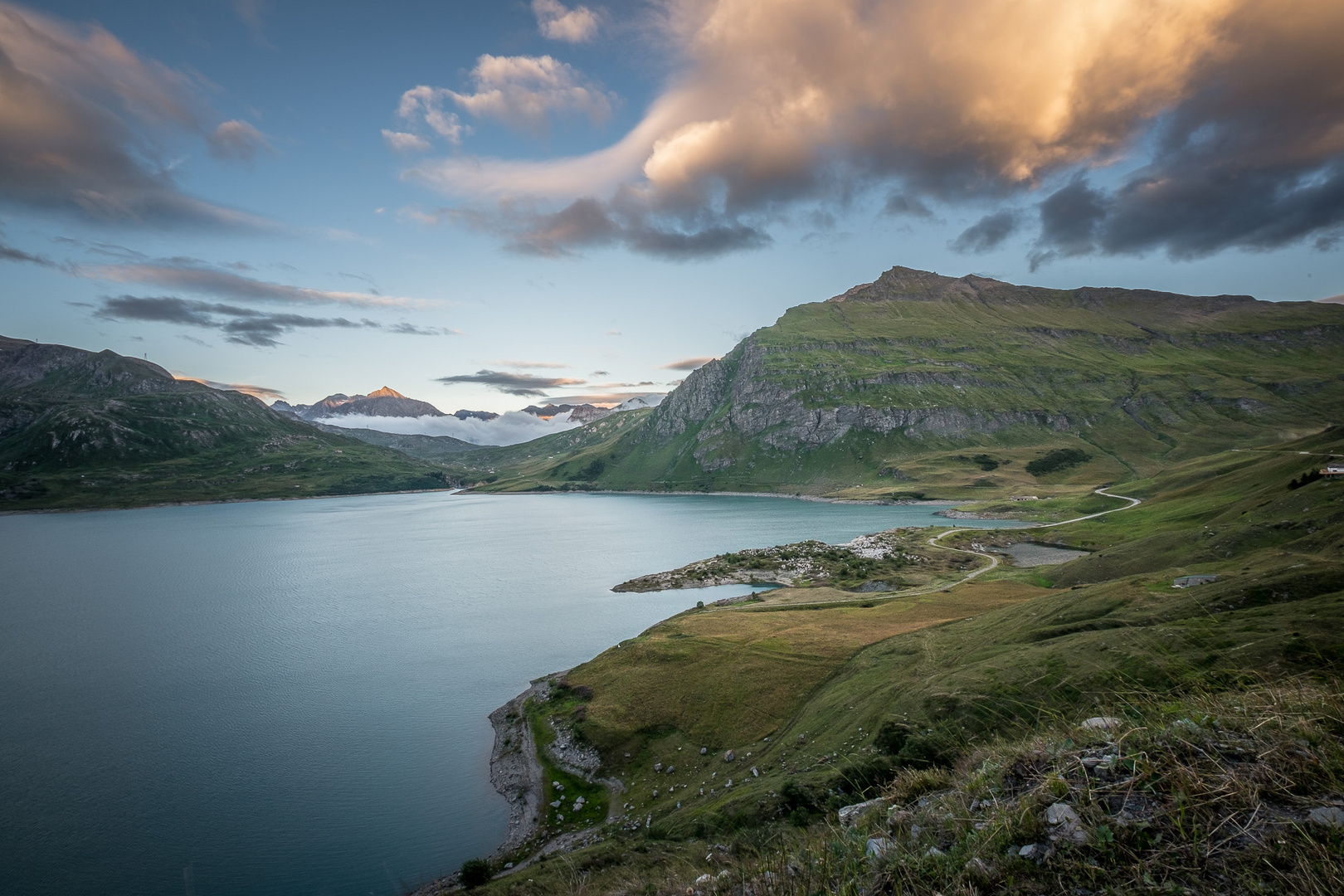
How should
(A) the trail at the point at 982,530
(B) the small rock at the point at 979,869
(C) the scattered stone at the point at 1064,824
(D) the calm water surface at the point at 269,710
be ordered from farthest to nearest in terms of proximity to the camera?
(A) the trail at the point at 982,530, (D) the calm water surface at the point at 269,710, (B) the small rock at the point at 979,869, (C) the scattered stone at the point at 1064,824

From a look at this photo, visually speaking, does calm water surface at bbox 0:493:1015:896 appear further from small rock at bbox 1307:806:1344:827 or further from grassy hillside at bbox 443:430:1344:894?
small rock at bbox 1307:806:1344:827

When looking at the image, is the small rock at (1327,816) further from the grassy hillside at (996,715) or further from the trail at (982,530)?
the trail at (982,530)

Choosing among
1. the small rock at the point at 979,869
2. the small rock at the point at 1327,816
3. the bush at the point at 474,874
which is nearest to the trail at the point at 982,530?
the bush at the point at 474,874

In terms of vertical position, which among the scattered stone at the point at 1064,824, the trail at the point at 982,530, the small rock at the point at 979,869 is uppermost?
the scattered stone at the point at 1064,824

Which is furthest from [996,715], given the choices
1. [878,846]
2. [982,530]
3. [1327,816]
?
[982,530]

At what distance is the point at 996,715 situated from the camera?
21.0 metres

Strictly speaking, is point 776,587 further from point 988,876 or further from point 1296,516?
point 988,876

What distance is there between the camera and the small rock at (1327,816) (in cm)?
531

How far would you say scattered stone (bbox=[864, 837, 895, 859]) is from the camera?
27.2 ft

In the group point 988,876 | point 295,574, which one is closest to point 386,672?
point 988,876

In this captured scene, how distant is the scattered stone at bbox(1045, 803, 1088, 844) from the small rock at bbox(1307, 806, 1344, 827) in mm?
1940

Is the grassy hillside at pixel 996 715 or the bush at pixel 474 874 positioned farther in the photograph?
the bush at pixel 474 874

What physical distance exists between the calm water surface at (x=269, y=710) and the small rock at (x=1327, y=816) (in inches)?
1466

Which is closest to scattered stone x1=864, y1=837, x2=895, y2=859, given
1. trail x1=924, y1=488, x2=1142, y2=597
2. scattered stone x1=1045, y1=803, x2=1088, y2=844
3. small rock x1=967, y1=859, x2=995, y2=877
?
small rock x1=967, y1=859, x2=995, y2=877
